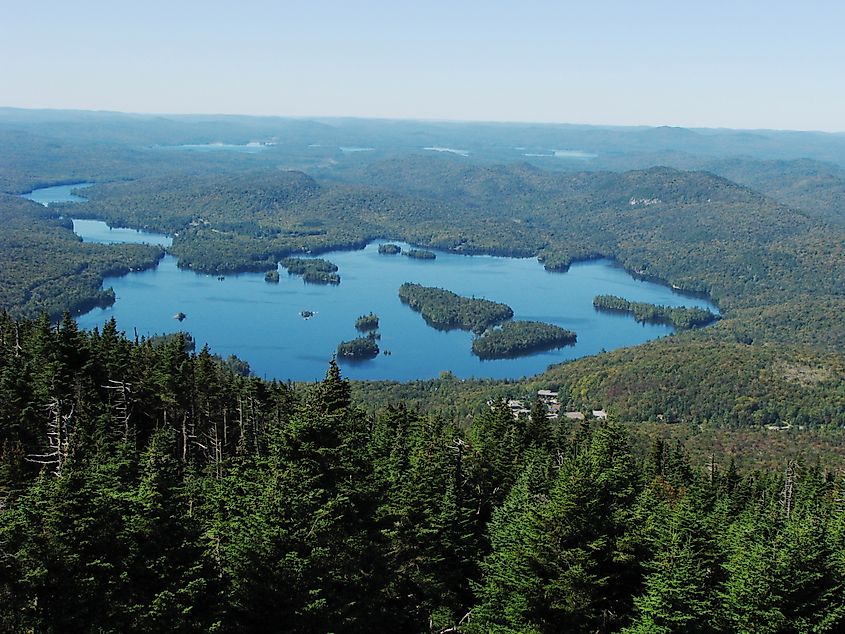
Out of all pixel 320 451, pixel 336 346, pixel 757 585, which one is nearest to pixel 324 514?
pixel 320 451

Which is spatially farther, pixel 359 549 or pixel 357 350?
pixel 357 350

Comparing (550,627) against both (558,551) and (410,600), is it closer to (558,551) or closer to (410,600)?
(558,551)

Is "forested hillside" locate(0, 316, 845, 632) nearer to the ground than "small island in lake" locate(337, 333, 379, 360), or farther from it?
farther from it

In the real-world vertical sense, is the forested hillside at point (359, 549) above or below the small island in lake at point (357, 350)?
above

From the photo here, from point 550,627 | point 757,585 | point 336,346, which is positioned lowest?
point 336,346

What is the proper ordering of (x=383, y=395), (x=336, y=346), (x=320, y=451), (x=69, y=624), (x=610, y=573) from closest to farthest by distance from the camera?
(x=69, y=624), (x=610, y=573), (x=320, y=451), (x=383, y=395), (x=336, y=346)

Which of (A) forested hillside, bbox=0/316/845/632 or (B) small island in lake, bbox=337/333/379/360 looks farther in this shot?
(B) small island in lake, bbox=337/333/379/360

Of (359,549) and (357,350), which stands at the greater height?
(359,549)

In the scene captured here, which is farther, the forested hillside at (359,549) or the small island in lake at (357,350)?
the small island in lake at (357,350)
